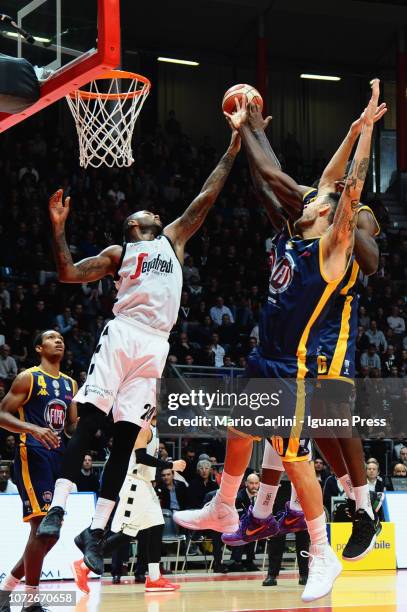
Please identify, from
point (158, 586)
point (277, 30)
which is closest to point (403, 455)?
point (158, 586)

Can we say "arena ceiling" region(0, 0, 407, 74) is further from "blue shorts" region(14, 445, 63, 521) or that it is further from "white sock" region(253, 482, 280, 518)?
"white sock" region(253, 482, 280, 518)

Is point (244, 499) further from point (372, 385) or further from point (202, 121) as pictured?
point (202, 121)

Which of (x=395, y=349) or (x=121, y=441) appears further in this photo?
(x=395, y=349)

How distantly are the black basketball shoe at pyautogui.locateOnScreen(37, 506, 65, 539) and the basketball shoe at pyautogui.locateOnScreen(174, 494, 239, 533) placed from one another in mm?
891

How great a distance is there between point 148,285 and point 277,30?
2256cm

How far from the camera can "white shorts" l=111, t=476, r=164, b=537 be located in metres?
11.3

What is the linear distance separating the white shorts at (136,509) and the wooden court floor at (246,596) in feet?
2.28

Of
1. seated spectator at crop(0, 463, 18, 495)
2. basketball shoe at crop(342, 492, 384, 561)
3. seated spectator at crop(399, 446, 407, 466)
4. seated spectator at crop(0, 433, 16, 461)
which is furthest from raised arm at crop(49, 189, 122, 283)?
seated spectator at crop(399, 446, 407, 466)

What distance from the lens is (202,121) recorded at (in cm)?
3011

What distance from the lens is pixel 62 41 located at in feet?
27.2

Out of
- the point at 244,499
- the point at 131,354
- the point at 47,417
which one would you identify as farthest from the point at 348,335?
the point at 244,499

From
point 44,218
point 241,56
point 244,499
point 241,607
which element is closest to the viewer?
point 241,607

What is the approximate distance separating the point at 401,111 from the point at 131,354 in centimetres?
2187

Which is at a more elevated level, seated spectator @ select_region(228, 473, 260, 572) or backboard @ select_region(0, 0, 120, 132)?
backboard @ select_region(0, 0, 120, 132)
